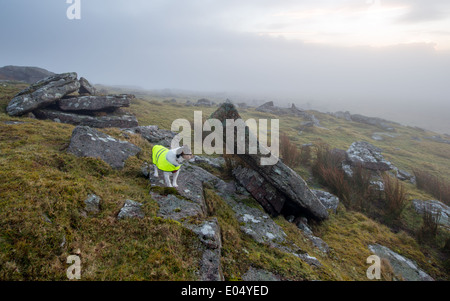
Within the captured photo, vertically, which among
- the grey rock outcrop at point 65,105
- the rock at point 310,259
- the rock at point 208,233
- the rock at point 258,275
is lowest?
the rock at point 310,259

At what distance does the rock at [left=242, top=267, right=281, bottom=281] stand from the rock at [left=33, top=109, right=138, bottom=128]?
14.3m

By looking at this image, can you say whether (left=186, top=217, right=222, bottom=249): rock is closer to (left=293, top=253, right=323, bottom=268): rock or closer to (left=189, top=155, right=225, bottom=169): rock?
(left=293, top=253, right=323, bottom=268): rock

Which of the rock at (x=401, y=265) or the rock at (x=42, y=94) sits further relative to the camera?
the rock at (x=42, y=94)

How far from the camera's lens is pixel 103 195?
5.21 metres

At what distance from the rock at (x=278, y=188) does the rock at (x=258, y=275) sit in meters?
3.48

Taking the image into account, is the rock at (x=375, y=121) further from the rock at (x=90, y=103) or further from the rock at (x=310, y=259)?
the rock at (x=90, y=103)

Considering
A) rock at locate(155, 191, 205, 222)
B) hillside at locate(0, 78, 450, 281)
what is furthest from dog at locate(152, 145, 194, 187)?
rock at locate(155, 191, 205, 222)

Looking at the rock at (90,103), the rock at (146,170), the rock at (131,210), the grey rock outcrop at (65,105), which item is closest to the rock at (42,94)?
the grey rock outcrop at (65,105)

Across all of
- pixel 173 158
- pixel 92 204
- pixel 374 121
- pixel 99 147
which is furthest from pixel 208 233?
pixel 374 121

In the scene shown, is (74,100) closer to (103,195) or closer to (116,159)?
(116,159)

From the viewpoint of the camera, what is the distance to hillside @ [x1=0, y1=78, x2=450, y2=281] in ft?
11.3

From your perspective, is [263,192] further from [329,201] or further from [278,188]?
[329,201]

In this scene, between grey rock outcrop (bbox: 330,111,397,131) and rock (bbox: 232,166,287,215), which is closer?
rock (bbox: 232,166,287,215)

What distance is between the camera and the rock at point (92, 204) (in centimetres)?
458
